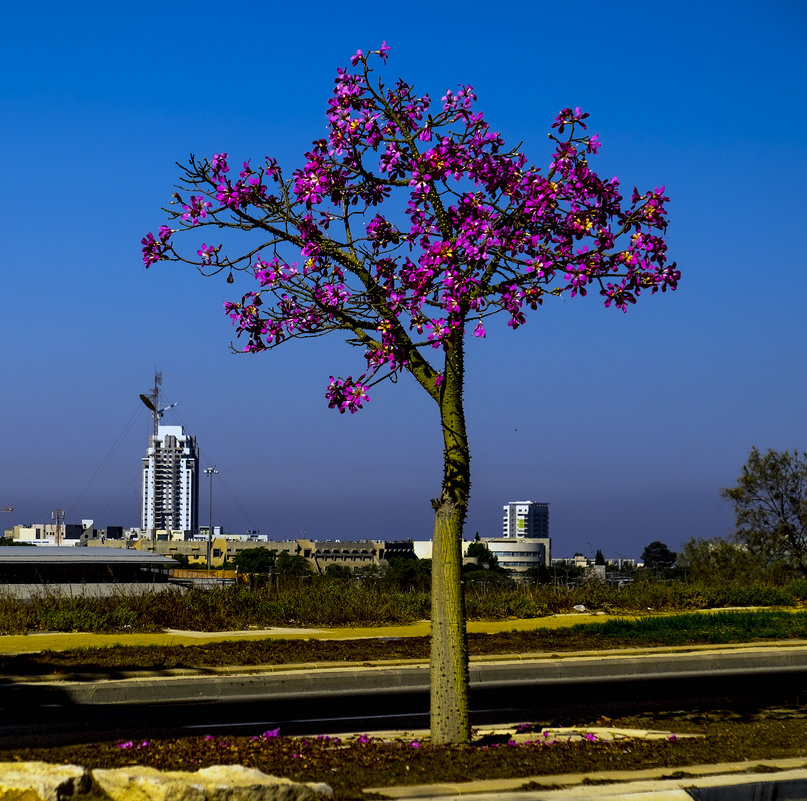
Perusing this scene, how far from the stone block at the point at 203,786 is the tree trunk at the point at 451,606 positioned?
2.33 metres

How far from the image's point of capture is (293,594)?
25516 mm

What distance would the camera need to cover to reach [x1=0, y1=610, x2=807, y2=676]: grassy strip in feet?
50.9

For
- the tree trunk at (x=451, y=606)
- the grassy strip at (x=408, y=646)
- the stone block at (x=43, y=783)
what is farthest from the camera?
the grassy strip at (x=408, y=646)

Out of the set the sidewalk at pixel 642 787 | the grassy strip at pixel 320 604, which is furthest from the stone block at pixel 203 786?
the grassy strip at pixel 320 604

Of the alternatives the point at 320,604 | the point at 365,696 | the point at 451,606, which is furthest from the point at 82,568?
the point at 451,606

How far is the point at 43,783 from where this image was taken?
243 inches

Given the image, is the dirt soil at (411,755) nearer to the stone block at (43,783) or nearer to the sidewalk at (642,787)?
the sidewalk at (642,787)

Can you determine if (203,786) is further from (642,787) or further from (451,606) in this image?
(451,606)

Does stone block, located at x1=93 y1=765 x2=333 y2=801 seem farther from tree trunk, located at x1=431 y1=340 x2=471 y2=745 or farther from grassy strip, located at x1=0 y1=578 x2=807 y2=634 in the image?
grassy strip, located at x1=0 y1=578 x2=807 y2=634

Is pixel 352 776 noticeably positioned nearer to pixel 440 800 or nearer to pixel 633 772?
pixel 440 800

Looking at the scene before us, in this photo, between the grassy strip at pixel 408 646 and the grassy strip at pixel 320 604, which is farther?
the grassy strip at pixel 320 604

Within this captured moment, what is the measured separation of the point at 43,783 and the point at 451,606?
12.0 feet

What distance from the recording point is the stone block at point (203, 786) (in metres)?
6.14

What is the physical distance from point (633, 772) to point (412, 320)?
3833 mm
